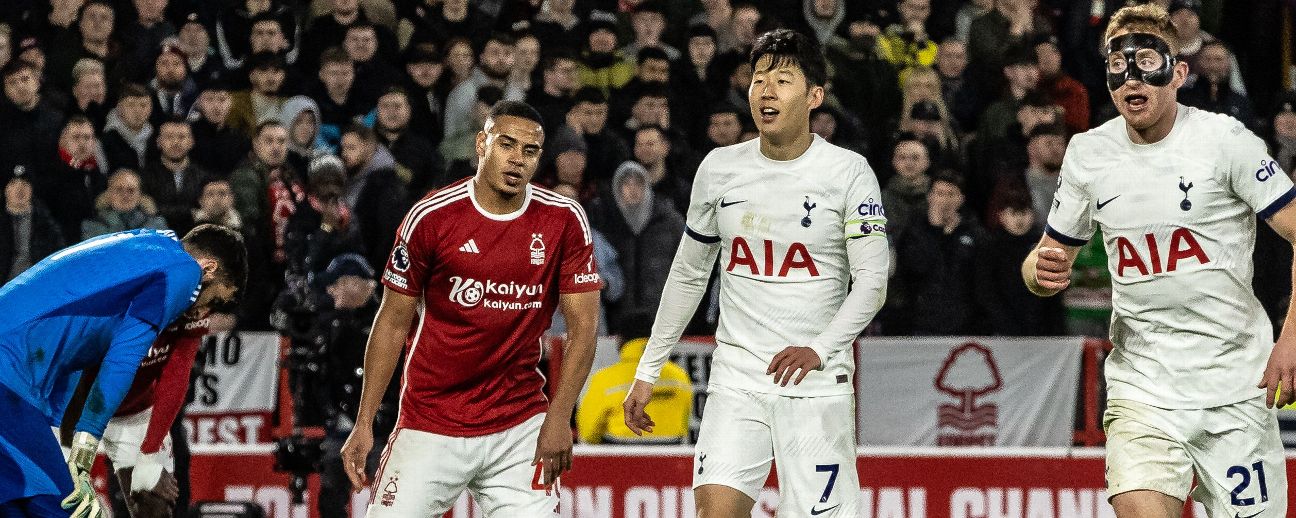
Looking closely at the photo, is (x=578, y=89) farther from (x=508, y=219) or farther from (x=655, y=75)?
(x=508, y=219)

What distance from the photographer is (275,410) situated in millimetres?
11984

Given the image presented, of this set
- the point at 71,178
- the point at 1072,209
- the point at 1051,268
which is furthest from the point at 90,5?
the point at 1051,268

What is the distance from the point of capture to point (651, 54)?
46.4ft

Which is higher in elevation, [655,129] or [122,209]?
[655,129]

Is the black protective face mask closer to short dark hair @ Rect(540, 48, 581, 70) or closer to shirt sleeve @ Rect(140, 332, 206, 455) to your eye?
shirt sleeve @ Rect(140, 332, 206, 455)

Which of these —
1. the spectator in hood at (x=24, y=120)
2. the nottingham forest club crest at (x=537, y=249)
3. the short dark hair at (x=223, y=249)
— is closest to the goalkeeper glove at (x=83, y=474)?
the short dark hair at (x=223, y=249)

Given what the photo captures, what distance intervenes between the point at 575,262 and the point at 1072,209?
1.92 meters

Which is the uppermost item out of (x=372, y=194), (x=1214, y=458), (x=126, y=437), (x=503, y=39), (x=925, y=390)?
(x=503, y=39)

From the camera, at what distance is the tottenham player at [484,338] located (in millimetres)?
7066

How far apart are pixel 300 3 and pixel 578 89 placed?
283cm

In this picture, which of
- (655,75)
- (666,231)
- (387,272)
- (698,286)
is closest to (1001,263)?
(666,231)

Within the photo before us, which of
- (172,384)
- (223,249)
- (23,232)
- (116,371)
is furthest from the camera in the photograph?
(23,232)

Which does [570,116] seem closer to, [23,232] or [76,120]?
[76,120]

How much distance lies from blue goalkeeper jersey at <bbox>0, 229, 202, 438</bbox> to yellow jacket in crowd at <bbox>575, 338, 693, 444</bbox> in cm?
449
